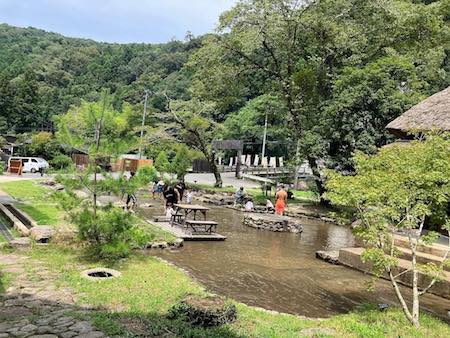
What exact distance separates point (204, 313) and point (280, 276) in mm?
4600

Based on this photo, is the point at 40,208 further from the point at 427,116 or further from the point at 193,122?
the point at 193,122

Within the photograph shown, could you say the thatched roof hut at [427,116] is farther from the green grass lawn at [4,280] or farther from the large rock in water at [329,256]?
the green grass lawn at [4,280]

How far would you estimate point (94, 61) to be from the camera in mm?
86812

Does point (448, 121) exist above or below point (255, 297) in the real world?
above

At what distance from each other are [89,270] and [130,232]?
1.31 metres

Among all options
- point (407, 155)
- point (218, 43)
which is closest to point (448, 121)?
point (407, 155)

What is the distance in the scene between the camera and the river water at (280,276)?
872cm

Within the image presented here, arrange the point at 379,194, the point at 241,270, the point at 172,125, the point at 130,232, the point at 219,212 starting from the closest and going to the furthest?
the point at 379,194 < the point at 130,232 < the point at 241,270 < the point at 219,212 < the point at 172,125

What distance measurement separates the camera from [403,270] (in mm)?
10602

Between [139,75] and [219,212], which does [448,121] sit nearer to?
[219,212]

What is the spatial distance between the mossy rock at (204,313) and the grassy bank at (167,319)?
144 mm

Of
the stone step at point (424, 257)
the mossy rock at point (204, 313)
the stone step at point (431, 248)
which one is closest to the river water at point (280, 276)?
the stone step at point (424, 257)

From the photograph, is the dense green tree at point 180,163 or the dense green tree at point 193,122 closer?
the dense green tree at point 180,163

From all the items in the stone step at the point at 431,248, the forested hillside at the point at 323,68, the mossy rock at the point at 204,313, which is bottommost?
the mossy rock at the point at 204,313
